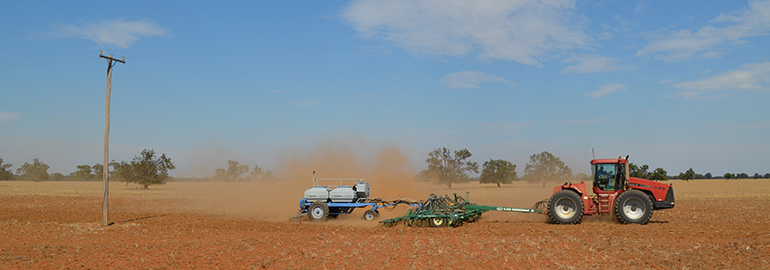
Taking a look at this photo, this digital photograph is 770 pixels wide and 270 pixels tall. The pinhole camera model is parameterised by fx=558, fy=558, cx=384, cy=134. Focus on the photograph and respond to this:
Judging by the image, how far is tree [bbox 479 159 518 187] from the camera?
3666 inches

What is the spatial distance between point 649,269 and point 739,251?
4097 mm

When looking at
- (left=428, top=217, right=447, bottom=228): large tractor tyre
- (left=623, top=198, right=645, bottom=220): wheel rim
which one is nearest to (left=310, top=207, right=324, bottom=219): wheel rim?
(left=428, top=217, right=447, bottom=228): large tractor tyre

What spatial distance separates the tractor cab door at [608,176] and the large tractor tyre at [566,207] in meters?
1.38

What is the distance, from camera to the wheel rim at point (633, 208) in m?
21.4

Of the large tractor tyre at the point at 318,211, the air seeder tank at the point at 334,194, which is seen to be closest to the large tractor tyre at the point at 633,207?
the air seeder tank at the point at 334,194

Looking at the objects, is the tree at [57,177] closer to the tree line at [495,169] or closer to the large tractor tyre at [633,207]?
the tree line at [495,169]

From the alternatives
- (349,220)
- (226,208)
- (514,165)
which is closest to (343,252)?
(349,220)

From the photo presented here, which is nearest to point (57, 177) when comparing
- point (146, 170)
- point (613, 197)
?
point (146, 170)

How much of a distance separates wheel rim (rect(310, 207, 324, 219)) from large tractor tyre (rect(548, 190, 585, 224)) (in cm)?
962

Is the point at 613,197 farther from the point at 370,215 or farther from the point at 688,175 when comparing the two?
the point at 688,175

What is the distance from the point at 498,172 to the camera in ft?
307

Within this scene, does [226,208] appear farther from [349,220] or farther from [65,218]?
[349,220]

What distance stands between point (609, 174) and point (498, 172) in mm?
72014

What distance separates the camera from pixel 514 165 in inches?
3794
